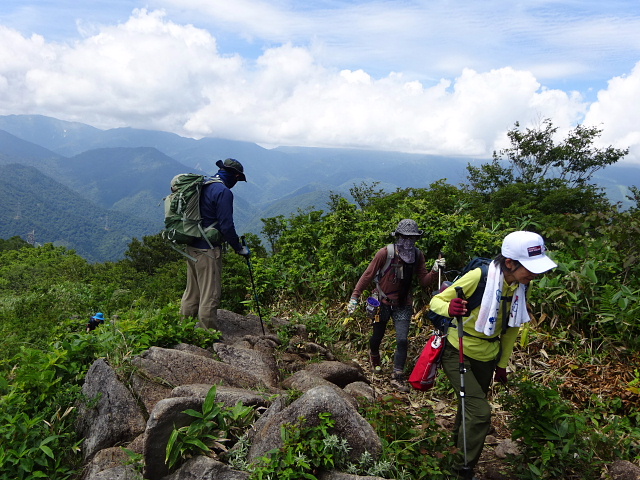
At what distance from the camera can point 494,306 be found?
359cm

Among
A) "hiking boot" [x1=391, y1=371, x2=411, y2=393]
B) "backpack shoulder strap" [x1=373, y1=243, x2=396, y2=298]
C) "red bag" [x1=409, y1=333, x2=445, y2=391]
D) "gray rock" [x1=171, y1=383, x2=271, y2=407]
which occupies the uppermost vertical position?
"backpack shoulder strap" [x1=373, y1=243, x2=396, y2=298]

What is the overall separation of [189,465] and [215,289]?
3.07 metres

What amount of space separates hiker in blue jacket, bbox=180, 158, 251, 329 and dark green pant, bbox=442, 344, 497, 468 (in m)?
3.39

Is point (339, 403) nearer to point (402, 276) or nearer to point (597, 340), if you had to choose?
point (402, 276)

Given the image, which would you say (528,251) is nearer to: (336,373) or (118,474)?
(336,373)

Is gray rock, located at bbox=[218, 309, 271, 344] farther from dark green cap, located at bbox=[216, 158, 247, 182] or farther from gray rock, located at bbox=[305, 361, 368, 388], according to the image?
dark green cap, located at bbox=[216, 158, 247, 182]

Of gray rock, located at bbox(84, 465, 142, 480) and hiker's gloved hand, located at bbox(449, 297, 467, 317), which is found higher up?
hiker's gloved hand, located at bbox(449, 297, 467, 317)

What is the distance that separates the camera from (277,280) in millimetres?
10102

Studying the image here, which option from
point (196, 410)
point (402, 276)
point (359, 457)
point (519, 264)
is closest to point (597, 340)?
point (402, 276)

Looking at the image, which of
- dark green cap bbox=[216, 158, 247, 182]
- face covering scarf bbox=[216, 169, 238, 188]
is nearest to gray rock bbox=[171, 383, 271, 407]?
face covering scarf bbox=[216, 169, 238, 188]

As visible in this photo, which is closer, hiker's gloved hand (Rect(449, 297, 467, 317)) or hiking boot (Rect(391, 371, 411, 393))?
hiker's gloved hand (Rect(449, 297, 467, 317))

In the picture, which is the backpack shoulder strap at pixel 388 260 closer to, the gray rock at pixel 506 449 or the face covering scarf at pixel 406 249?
the face covering scarf at pixel 406 249

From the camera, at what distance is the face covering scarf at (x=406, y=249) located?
A: 5869 millimetres

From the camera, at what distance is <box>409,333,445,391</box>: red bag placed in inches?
157
